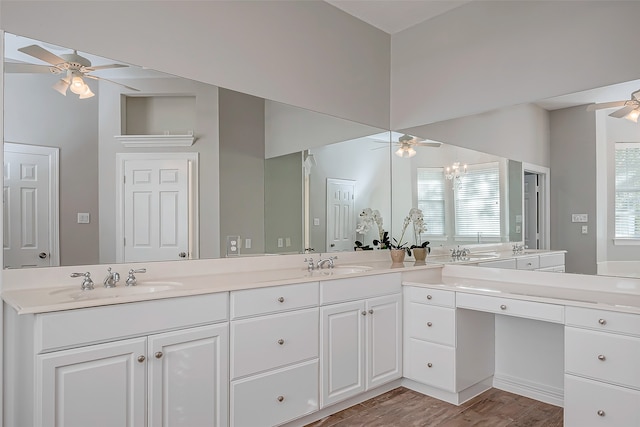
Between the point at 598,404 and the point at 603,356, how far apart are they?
0.24 m

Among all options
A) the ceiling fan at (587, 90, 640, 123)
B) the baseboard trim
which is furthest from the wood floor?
the ceiling fan at (587, 90, 640, 123)

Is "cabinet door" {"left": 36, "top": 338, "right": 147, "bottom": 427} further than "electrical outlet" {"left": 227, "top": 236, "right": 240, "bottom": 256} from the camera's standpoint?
No

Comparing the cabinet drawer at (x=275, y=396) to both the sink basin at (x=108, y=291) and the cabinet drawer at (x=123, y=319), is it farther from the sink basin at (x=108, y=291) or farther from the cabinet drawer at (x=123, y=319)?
the sink basin at (x=108, y=291)

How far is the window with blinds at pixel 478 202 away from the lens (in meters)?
3.12

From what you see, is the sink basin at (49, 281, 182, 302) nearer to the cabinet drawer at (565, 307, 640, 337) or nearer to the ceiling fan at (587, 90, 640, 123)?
the cabinet drawer at (565, 307, 640, 337)

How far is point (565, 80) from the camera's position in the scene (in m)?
2.60

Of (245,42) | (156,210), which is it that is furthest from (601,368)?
(245,42)

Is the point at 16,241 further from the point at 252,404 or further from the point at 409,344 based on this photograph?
the point at 409,344

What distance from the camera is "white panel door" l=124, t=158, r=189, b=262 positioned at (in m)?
2.16

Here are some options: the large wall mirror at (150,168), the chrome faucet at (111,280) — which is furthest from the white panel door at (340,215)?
the chrome faucet at (111,280)

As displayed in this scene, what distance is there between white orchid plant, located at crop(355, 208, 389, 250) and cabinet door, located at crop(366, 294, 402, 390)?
69 centimetres

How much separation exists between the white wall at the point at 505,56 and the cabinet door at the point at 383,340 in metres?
1.56

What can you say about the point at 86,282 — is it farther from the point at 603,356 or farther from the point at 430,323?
the point at 603,356

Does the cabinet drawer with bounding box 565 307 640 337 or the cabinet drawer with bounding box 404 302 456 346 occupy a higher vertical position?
the cabinet drawer with bounding box 565 307 640 337
